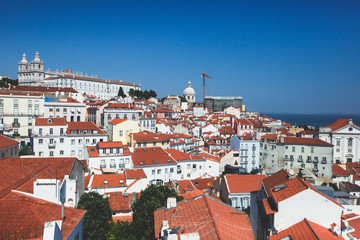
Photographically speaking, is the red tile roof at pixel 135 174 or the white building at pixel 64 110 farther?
the white building at pixel 64 110

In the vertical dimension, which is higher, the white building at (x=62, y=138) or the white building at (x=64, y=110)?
the white building at (x=64, y=110)

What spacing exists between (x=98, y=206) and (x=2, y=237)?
11188 mm

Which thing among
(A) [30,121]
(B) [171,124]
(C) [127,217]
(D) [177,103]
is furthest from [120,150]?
(D) [177,103]

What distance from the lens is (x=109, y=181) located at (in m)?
31.9

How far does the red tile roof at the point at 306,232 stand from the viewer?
1130 centimetres

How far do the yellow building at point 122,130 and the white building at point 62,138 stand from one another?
13.4 feet

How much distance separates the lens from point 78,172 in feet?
70.8

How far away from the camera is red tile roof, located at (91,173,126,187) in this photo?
3097 centimetres

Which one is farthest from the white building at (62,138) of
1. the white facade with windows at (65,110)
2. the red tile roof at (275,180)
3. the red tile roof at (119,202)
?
the red tile roof at (275,180)

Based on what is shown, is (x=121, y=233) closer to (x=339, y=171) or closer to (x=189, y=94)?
(x=339, y=171)

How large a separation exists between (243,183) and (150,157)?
19050 mm

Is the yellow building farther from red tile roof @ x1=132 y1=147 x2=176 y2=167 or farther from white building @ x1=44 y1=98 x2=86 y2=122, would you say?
white building @ x1=44 y1=98 x2=86 y2=122

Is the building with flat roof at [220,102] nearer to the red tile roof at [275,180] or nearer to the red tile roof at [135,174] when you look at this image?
the red tile roof at [135,174]

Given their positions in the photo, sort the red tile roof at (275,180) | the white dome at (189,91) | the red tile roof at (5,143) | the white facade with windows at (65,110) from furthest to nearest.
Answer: the white dome at (189,91)
the white facade with windows at (65,110)
the red tile roof at (5,143)
the red tile roof at (275,180)
